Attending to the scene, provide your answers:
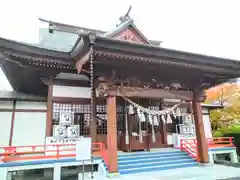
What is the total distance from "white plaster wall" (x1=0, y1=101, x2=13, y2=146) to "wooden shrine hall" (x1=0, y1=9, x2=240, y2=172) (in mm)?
1200

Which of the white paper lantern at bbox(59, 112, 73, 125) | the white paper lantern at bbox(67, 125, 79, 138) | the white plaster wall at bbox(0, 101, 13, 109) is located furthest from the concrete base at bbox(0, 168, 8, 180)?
the white plaster wall at bbox(0, 101, 13, 109)

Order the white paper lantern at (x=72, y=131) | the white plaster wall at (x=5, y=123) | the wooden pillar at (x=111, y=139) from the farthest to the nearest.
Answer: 1. the white plaster wall at (x=5, y=123)
2. the white paper lantern at (x=72, y=131)
3. the wooden pillar at (x=111, y=139)

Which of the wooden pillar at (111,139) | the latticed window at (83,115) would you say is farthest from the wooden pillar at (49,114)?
the wooden pillar at (111,139)

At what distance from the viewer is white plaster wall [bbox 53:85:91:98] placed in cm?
842

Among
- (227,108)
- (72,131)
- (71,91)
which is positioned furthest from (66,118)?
(227,108)

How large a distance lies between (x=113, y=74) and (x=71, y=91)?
2.98 m

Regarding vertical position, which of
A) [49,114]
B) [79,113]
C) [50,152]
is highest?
[79,113]

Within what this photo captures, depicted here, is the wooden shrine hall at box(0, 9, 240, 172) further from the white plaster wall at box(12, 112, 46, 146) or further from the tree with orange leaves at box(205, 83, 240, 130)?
the tree with orange leaves at box(205, 83, 240, 130)

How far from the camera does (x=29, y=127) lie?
9.27 m

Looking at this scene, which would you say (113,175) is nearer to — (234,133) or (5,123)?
(5,123)

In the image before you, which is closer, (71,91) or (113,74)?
(113,74)

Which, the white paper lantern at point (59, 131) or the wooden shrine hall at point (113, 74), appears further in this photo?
the white paper lantern at point (59, 131)

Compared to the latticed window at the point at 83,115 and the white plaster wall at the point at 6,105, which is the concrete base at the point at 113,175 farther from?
the white plaster wall at the point at 6,105

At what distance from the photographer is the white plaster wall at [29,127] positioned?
357 inches
